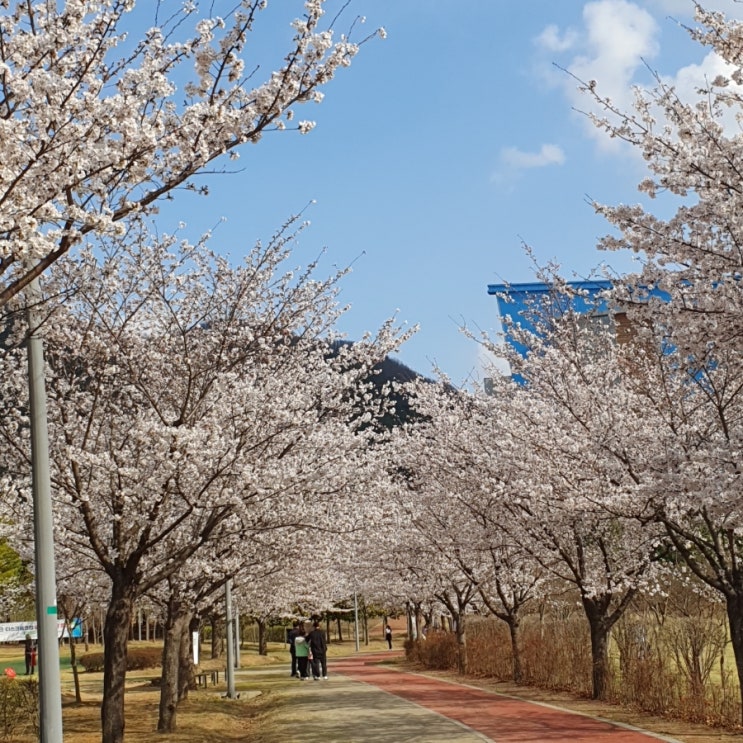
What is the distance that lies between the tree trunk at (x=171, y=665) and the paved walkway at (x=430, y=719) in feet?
6.70

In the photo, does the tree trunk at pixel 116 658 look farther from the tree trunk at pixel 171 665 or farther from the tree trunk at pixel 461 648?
the tree trunk at pixel 461 648

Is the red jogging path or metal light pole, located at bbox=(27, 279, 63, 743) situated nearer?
metal light pole, located at bbox=(27, 279, 63, 743)

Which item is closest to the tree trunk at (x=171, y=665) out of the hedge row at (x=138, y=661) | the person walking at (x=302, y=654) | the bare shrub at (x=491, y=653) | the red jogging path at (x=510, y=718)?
the red jogging path at (x=510, y=718)

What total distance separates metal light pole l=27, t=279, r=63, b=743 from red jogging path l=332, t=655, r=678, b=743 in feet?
22.9

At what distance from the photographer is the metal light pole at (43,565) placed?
7426 mm

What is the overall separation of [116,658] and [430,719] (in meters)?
5.84

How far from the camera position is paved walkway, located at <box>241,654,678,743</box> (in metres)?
13.1

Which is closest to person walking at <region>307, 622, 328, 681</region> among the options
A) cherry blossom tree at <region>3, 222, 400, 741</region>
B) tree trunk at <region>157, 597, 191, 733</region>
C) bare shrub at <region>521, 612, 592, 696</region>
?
bare shrub at <region>521, 612, 592, 696</region>

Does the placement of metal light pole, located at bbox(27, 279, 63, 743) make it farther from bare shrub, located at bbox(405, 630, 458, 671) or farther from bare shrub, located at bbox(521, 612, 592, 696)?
bare shrub, located at bbox(405, 630, 458, 671)

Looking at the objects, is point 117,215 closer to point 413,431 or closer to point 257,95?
point 257,95

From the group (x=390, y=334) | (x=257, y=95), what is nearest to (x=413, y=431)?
(x=390, y=334)

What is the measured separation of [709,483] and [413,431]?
16006 mm

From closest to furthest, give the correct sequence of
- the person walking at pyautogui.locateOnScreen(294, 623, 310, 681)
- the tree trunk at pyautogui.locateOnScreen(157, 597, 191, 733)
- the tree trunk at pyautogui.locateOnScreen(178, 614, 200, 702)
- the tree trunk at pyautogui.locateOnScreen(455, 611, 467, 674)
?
1. the tree trunk at pyautogui.locateOnScreen(157, 597, 191, 733)
2. the tree trunk at pyautogui.locateOnScreen(178, 614, 200, 702)
3. the tree trunk at pyautogui.locateOnScreen(455, 611, 467, 674)
4. the person walking at pyautogui.locateOnScreen(294, 623, 310, 681)

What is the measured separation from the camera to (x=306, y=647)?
96.1ft
